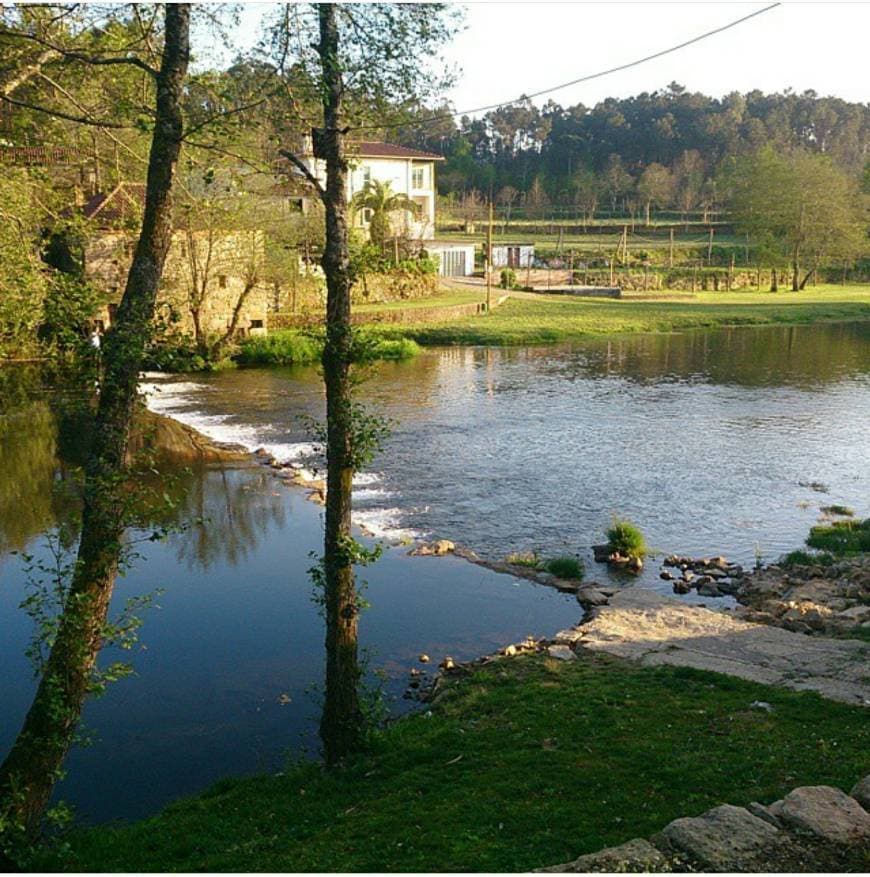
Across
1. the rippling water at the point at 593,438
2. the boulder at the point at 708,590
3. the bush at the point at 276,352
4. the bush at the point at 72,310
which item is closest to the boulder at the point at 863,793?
the rippling water at the point at 593,438

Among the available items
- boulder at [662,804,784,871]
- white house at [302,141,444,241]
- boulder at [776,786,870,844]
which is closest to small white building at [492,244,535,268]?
white house at [302,141,444,241]

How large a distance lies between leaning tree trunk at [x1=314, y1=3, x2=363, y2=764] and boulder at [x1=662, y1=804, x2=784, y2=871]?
4.05 metres

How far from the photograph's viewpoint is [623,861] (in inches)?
223

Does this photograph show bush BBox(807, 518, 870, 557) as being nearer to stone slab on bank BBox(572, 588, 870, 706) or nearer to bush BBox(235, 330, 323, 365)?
stone slab on bank BBox(572, 588, 870, 706)

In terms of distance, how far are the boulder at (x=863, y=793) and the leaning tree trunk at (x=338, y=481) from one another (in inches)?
182

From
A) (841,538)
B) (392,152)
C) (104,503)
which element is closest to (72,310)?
(104,503)

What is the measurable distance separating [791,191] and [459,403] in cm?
5154

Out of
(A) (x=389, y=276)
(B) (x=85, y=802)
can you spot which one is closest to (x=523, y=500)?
(B) (x=85, y=802)

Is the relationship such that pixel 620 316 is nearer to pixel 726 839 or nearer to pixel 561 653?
pixel 561 653

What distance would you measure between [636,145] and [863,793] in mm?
109609

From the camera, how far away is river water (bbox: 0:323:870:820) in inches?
435

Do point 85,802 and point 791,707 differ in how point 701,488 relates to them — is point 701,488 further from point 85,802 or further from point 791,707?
point 85,802

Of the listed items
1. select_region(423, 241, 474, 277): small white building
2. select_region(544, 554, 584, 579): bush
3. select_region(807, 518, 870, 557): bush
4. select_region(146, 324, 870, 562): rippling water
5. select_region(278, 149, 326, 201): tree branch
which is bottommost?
select_region(544, 554, 584, 579): bush

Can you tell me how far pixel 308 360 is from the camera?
3916cm
